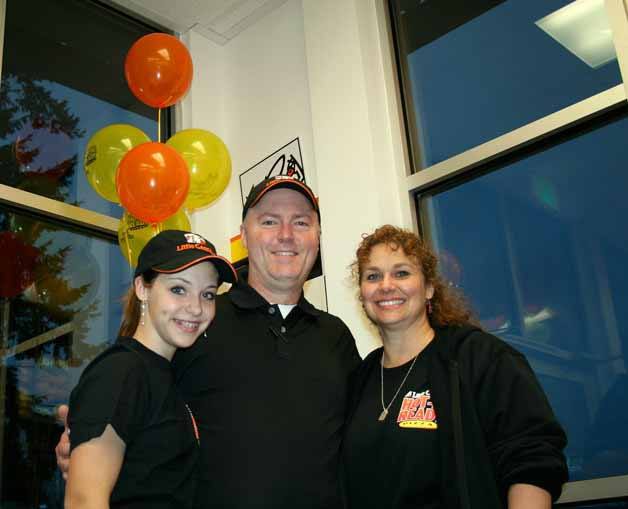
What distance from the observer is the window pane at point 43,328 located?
299 cm

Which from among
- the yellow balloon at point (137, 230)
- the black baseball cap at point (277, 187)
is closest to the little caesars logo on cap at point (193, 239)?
the black baseball cap at point (277, 187)

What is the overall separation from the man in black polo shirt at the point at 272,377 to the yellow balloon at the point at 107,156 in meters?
1.10

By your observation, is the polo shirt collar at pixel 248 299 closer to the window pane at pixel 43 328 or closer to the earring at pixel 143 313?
the earring at pixel 143 313

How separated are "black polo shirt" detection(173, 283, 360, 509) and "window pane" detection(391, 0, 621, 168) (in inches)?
64.2

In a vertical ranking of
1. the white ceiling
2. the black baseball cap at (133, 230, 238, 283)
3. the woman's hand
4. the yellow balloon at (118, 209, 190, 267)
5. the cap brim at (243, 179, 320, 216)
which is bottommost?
the woman's hand

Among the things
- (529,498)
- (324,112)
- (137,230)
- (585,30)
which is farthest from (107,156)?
(529,498)

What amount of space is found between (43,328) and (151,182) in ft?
3.63

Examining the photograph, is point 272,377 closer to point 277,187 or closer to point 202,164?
point 277,187

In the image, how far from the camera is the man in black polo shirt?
165 centimetres

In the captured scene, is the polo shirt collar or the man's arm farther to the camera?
the polo shirt collar

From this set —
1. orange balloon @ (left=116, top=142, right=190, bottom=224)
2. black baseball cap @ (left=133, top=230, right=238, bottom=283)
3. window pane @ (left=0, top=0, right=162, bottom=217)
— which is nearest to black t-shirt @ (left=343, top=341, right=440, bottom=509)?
black baseball cap @ (left=133, top=230, right=238, bottom=283)

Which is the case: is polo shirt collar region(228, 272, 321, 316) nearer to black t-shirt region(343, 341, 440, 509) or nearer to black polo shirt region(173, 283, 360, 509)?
black polo shirt region(173, 283, 360, 509)

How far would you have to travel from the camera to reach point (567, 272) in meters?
2.72


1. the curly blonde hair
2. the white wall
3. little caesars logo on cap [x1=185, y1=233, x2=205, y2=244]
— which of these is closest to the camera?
little caesars logo on cap [x1=185, y1=233, x2=205, y2=244]
